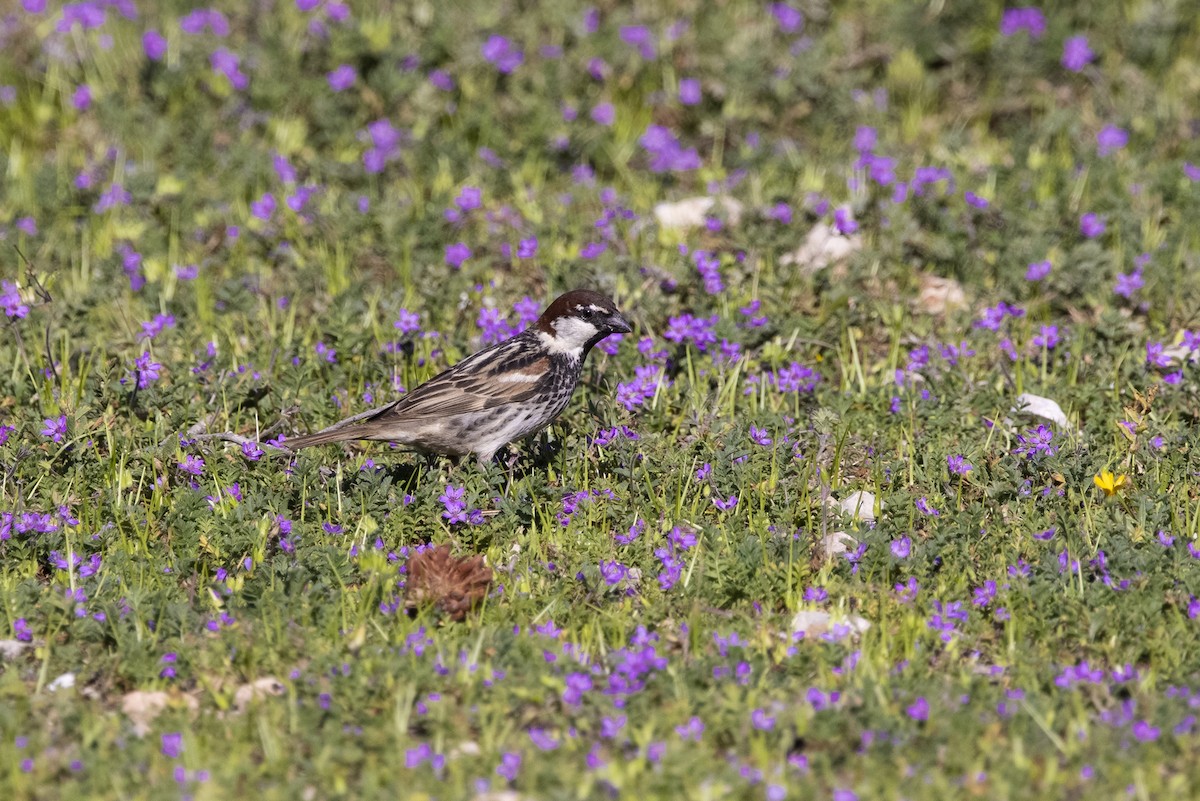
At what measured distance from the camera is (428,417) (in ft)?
26.6

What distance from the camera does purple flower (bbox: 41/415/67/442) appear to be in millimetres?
7715

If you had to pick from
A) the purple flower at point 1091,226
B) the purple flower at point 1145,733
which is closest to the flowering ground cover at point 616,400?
the purple flower at point 1145,733

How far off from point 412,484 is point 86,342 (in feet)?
9.34

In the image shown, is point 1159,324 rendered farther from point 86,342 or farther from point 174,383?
point 86,342

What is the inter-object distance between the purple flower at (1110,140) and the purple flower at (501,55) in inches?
189

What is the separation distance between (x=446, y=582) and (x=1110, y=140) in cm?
759

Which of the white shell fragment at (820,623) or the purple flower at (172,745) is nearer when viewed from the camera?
the purple flower at (172,745)

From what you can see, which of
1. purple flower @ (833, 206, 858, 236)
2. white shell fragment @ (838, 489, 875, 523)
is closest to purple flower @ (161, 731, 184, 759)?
white shell fragment @ (838, 489, 875, 523)

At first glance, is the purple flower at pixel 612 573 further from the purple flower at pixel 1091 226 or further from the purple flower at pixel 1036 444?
the purple flower at pixel 1091 226

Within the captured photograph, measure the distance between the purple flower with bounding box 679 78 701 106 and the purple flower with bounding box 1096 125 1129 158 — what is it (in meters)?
3.26

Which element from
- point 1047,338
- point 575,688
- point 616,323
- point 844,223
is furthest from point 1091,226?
point 575,688

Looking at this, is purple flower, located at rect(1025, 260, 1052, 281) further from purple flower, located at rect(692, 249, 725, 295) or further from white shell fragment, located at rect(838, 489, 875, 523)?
white shell fragment, located at rect(838, 489, 875, 523)

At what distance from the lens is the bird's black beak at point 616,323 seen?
852 centimetres

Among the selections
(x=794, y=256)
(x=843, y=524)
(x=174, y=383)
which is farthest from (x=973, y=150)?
(x=174, y=383)
